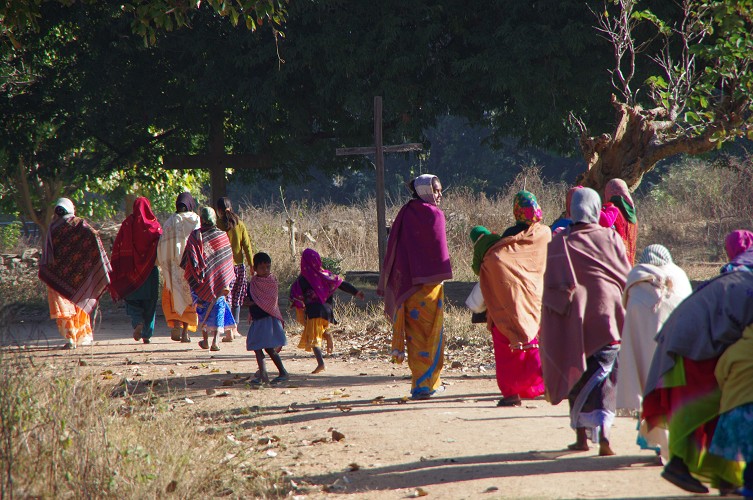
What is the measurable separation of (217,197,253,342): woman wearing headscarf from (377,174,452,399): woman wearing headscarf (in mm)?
4255

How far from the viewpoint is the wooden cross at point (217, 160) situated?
17219 millimetres

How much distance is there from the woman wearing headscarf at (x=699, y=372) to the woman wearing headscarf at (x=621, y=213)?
358 centimetres

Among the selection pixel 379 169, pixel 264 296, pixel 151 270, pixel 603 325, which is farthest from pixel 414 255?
pixel 151 270

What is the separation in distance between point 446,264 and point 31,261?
55.4 ft

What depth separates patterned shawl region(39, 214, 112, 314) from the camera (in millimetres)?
12500

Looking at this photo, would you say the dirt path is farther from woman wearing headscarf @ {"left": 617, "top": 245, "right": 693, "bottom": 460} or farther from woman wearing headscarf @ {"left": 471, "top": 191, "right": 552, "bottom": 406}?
woman wearing headscarf @ {"left": 617, "top": 245, "right": 693, "bottom": 460}

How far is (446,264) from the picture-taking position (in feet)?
28.3

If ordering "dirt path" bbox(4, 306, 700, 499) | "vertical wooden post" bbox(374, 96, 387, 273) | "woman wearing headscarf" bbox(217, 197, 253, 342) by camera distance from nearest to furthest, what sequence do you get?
"dirt path" bbox(4, 306, 700, 499) < "woman wearing headscarf" bbox(217, 197, 253, 342) < "vertical wooden post" bbox(374, 96, 387, 273)

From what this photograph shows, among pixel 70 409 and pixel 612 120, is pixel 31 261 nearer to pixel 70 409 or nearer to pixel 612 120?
pixel 612 120

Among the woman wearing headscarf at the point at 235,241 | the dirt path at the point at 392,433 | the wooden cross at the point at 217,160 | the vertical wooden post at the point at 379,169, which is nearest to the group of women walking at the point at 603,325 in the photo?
the dirt path at the point at 392,433

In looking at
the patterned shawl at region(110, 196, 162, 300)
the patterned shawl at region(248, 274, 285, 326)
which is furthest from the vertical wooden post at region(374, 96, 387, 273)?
the patterned shawl at region(248, 274, 285, 326)

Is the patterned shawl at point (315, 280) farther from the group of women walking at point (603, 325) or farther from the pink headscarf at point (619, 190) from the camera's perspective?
the pink headscarf at point (619, 190)

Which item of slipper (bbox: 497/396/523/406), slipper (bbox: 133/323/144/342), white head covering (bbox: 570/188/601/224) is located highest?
white head covering (bbox: 570/188/601/224)

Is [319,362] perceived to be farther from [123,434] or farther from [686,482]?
[686,482]
